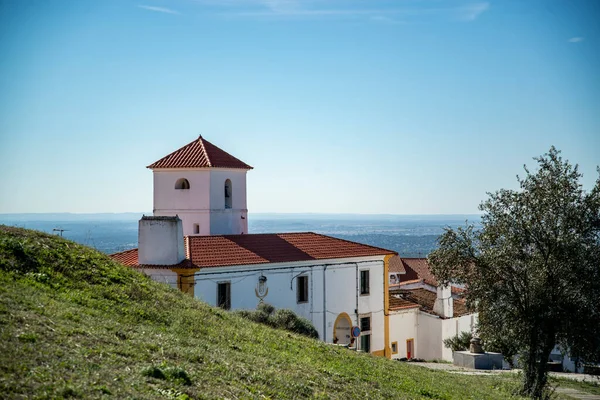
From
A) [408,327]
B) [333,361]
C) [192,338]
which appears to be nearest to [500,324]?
[333,361]

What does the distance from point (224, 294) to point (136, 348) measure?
22.6 meters

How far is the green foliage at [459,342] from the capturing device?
38.9 meters

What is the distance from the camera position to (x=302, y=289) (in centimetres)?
3766

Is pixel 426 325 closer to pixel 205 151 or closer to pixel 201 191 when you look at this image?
pixel 201 191

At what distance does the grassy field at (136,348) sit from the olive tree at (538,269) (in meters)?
2.18

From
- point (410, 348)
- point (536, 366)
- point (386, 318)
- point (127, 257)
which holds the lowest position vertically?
point (410, 348)

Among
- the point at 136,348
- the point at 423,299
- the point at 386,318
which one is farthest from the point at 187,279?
the point at 136,348

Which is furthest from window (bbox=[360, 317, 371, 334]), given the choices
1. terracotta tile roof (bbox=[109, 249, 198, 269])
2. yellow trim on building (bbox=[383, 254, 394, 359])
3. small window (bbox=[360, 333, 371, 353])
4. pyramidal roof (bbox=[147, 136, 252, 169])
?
terracotta tile roof (bbox=[109, 249, 198, 269])

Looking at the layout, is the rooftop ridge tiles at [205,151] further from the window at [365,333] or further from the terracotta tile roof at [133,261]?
the window at [365,333]

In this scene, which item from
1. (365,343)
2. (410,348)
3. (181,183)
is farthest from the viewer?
(410,348)

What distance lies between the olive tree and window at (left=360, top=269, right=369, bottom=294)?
18892 millimetres

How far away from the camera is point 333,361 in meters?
16.3

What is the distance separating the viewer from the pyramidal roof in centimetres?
4184

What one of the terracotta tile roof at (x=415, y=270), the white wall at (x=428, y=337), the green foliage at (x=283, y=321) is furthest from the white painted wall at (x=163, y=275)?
the terracotta tile roof at (x=415, y=270)
